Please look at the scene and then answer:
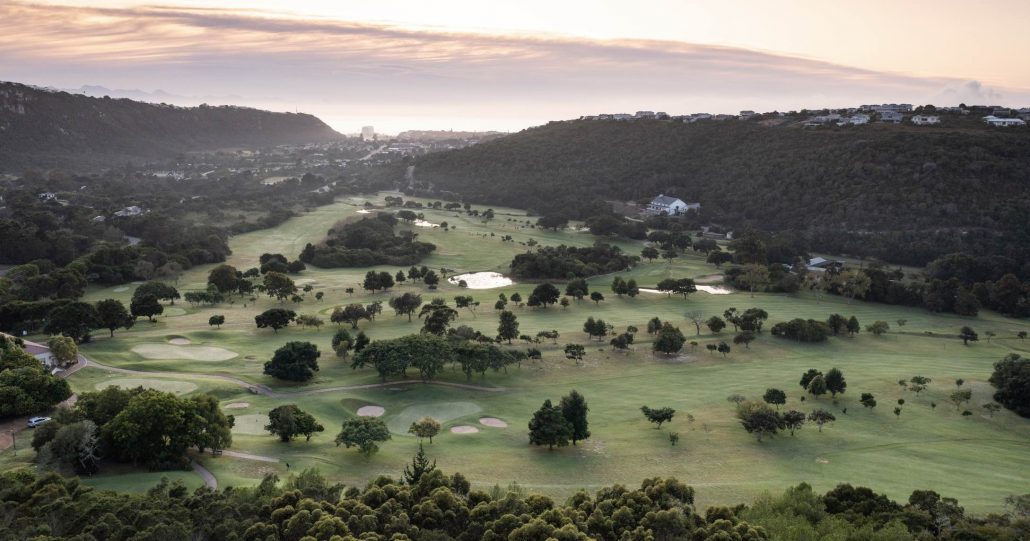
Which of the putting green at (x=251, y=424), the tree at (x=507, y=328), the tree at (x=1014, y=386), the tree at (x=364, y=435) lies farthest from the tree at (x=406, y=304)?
the tree at (x=1014, y=386)

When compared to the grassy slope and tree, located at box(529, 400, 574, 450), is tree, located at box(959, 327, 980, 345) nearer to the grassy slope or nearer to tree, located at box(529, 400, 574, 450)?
the grassy slope

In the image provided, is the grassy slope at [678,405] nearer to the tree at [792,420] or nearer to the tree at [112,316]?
the tree at [792,420]

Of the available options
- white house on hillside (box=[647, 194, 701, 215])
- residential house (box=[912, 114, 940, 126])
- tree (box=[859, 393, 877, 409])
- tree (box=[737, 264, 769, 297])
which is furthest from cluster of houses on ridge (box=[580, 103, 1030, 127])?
tree (box=[859, 393, 877, 409])

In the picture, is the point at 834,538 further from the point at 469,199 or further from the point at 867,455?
the point at 469,199

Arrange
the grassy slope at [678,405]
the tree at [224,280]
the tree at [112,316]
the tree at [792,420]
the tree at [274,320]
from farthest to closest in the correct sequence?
the tree at [224,280]
the tree at [274,320]
the tree at [112,316]
the tree at [792,420]
the grassy slope at [678,405]

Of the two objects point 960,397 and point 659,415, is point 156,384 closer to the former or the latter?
point 659,415

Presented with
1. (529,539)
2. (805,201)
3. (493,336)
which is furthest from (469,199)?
(529,539)
